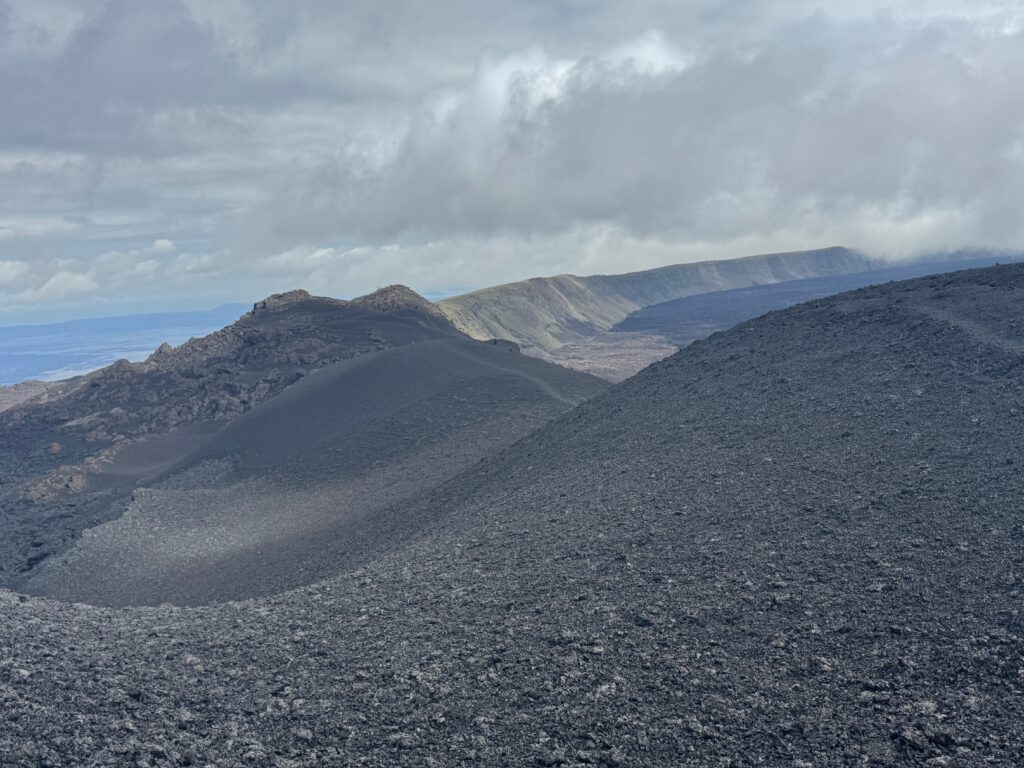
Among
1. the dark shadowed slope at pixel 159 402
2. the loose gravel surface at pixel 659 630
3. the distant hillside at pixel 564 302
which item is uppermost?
the distant hillside at pixel 564 302

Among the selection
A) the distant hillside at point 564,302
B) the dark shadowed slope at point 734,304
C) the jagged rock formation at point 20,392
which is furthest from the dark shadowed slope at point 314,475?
the dark shadowed slope at point 734,304

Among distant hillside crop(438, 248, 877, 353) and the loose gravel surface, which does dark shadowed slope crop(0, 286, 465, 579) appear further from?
distant hillside crop(438, 248, 877, 353)

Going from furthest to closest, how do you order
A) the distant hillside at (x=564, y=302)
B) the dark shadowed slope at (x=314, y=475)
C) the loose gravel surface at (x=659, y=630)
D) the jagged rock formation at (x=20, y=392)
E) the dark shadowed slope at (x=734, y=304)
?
1. the dark shadowed slope at (x=734, y=304)
2. the distant hillside at (x=564, y=302)
3. the jagged rock formation at (x=20, y=392)
4. the dark shadowed slope at (x=314, y=475)
5. the loose gravel surface at (x=659, y=630)

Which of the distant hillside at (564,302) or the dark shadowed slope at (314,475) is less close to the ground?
the distant hillside at (564,302)

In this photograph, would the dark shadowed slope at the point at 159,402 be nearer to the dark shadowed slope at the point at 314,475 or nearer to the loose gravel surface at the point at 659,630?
the dark shadowed slope at the point at 314,475

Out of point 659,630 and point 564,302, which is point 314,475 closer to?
point 659,630

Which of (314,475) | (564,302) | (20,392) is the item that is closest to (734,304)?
(564,302)

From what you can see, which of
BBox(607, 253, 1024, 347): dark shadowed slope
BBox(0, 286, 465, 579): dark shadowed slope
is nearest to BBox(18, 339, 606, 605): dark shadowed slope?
BBox(0, 286, 465, 579): dark shadowed slope
